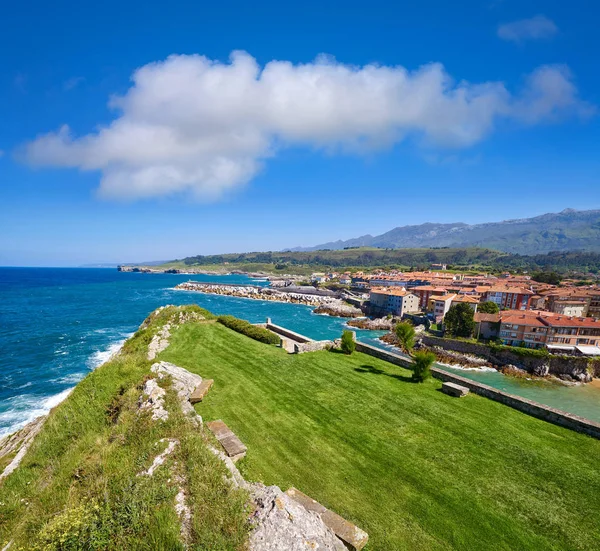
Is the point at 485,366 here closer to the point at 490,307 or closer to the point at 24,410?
the point at 490,307

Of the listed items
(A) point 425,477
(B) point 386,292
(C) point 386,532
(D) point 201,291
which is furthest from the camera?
(D) point 201,291

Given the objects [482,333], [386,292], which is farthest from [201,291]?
[482,333]

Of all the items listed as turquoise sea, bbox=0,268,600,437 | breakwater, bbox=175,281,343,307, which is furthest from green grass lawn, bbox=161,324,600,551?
breakwater, bbox=175,281,343,307

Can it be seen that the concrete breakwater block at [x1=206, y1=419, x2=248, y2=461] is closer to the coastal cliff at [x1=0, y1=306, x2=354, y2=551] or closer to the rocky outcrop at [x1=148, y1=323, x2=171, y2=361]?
the coastal cliff at [x1=0, y1=306, x2=354, y2=551]

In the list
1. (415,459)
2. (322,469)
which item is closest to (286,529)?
(322,469)

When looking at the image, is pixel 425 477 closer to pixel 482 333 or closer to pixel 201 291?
pixel 482 333

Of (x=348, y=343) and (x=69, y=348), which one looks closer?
(x=348, y=343)

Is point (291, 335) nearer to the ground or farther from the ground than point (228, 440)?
nearer to the ground
